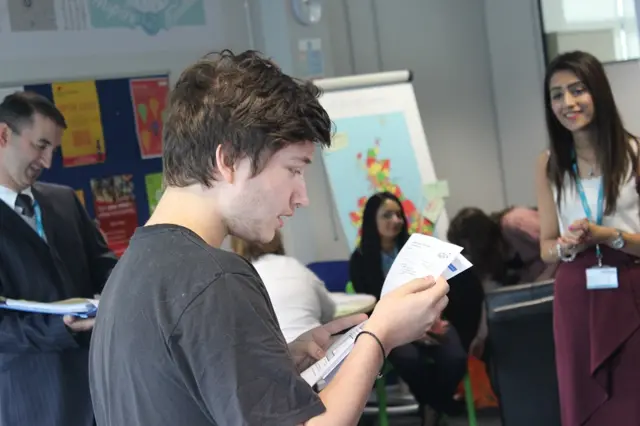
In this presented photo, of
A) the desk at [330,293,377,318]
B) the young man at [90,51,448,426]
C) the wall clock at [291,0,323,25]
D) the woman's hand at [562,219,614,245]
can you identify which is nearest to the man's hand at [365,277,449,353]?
the young man at [90,51,448,426]

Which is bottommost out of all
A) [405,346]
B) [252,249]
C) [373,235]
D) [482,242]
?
[405,346]

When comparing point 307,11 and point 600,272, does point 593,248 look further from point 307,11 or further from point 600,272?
point 307,11

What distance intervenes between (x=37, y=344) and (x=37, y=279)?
19cm

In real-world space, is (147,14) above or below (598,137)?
above

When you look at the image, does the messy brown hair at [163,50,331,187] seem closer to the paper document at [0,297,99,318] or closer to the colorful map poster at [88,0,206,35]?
the paper document at [0,297,99,318]

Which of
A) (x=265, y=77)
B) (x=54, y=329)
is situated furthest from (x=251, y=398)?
(x=54, y=329)

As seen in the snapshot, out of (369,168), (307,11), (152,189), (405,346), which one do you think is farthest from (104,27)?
(405,346)

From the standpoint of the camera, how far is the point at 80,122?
13.3 ft

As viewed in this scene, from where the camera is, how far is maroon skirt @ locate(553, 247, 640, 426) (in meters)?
2.75

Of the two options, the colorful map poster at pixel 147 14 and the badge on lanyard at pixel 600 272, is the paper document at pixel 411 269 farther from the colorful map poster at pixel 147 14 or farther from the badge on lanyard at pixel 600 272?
the colorful map poster at pixel 147 14

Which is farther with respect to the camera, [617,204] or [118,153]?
[118,153]

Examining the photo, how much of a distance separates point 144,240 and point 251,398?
26 cm

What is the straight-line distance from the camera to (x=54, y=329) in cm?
227

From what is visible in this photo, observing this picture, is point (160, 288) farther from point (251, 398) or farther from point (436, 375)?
point (436, 375)
